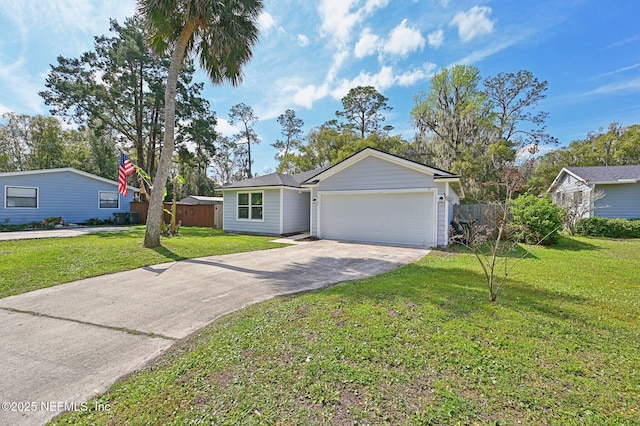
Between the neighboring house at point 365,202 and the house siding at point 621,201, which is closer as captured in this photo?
the neighboring house at point 365,202

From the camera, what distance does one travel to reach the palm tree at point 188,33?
8617 millimetres

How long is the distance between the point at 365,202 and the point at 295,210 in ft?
14.4

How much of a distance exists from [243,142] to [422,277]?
34798mm

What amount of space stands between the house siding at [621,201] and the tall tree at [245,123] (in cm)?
3283

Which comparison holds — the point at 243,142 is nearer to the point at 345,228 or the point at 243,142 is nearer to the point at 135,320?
the point at 345,228

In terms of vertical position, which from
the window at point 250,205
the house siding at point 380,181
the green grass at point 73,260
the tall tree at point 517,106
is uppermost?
the tall tree at point 517,106

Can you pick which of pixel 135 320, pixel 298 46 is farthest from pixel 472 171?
pixel 135 320

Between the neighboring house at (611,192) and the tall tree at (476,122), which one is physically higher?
the tall tree at (476,122)

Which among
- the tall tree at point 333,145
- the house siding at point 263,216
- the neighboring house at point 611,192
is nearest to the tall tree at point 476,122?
the tall tree at point 333,145

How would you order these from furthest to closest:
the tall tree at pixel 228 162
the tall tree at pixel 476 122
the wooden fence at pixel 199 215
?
the tall tree at pixel 228 162 → the tall tree at pixel 476 122 → the wooden fence at pixel 199 215

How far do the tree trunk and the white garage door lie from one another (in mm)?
6764

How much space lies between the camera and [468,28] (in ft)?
38.3

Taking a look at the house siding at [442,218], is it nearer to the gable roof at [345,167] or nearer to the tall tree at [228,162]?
the gable roof at [345,167]

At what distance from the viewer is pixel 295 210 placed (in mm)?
15344
